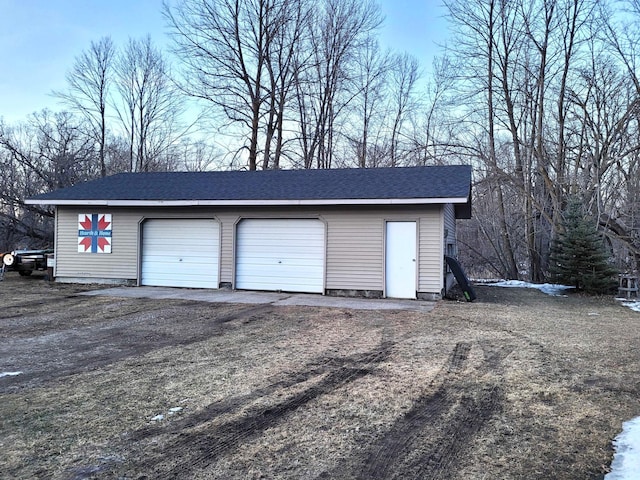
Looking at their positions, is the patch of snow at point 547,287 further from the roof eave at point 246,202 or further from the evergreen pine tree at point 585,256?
the roof eave at point 246,202

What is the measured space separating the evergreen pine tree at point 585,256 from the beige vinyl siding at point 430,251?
497cm

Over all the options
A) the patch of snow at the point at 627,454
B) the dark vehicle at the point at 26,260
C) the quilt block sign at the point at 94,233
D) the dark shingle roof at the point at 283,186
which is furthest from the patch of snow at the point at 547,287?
the dark vehicle at the point at 26,260

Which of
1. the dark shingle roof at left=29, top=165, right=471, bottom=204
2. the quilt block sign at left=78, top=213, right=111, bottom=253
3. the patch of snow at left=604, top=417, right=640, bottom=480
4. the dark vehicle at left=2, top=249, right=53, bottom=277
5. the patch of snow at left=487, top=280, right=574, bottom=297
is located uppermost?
the dark shingle roof at left=29, top=165, right=471, bottom=204

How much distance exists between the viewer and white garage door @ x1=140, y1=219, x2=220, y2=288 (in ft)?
40.0

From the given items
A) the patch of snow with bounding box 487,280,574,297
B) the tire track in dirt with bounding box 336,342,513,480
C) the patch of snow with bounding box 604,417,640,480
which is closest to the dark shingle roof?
the patch of snow with bounding box 487,280,574,297

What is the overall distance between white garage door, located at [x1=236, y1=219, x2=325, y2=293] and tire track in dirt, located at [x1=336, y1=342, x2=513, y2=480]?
6.94 meters

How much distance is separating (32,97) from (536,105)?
76.5 ft

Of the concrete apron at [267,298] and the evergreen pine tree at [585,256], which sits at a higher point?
the evergreen pine tree at [585,256]

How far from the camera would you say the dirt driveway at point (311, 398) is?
9.30 ft

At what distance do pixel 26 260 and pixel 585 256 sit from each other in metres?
16.8

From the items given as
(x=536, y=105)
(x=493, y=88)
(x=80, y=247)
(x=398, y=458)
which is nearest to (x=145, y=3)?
(x=80, y=247)

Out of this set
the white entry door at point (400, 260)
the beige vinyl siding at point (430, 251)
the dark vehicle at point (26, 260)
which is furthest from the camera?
the dark vehicle at point (26, 260)

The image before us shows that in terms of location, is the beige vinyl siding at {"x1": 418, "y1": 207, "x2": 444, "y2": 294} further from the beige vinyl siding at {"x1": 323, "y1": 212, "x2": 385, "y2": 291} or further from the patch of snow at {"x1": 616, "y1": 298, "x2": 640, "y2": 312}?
the patch of snow at {"x1": 616, "y1": 298, "x2": 640, "y2": 312}

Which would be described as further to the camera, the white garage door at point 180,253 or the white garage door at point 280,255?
the white garage door at point 180,253
